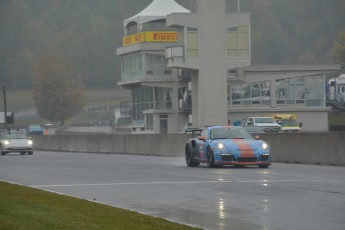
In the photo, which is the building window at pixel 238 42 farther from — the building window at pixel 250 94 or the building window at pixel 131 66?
the building window at pixel 131 66

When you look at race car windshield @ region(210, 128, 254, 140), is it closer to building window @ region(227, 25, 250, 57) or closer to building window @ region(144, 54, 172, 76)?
building window @ region(227, 25, 250, 57)

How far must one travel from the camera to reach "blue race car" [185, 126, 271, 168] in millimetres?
29172

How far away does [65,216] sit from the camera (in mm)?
14352

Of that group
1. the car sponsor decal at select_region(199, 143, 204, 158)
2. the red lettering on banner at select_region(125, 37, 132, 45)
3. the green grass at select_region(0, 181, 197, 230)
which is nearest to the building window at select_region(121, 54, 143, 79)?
the red lettering on banner at select_region(125, 37, 132, 45)

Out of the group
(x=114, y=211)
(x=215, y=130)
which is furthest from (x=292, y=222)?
(x=215, y=130)

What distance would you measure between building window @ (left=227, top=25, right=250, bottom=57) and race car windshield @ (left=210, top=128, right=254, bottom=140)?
5576cm

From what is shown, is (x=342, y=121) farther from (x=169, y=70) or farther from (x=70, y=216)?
(x=70, y=216)

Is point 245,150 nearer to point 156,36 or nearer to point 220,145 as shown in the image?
point 220,145

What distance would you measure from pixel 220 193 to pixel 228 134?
454 inches

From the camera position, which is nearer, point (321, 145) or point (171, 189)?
point (171, 189)

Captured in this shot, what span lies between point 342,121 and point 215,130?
244 ft

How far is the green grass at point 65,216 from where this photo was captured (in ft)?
42.9

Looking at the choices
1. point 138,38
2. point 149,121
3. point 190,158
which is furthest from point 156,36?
point 190,158

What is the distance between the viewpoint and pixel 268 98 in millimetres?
94000
